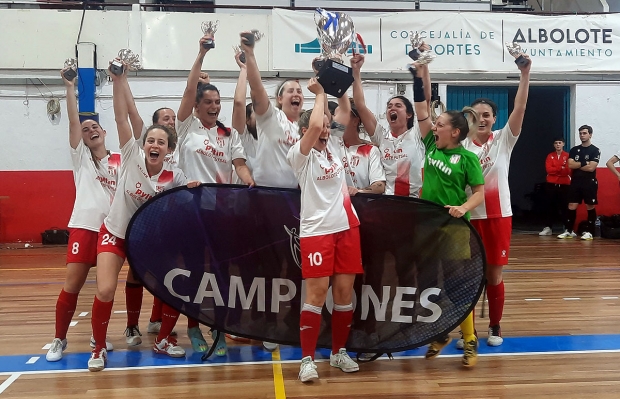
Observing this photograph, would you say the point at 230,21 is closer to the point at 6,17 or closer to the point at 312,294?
the point at 6,17

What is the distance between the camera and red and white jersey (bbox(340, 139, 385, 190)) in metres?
4.25

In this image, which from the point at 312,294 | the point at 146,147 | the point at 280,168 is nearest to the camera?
the point at 312,294

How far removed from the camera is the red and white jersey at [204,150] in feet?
13.8

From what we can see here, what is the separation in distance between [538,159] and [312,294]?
46.8 ft

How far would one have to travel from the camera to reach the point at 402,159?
4.38 meters

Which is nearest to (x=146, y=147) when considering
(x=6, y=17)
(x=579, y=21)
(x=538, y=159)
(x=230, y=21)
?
(x=230, y=21)

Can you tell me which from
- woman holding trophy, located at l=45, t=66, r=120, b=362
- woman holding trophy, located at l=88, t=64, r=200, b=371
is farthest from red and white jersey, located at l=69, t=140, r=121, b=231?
woman holding trophy, located at l=88, t=64, r=200, b=371

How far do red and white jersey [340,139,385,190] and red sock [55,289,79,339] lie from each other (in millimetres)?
2099

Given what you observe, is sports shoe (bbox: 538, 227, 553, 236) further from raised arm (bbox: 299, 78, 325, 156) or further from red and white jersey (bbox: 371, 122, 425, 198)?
raised arm (bbox: 299, 78, 325, 156)

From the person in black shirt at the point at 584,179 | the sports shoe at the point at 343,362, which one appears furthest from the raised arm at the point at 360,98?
the person in black shirt at the point at 584,179

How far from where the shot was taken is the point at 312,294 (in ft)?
11.5

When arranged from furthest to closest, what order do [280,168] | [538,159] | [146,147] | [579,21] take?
[538,159], [579,21], [280,168], [146,147]

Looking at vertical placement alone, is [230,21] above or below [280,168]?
above

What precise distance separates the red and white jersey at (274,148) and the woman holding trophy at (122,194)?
1.56ft
